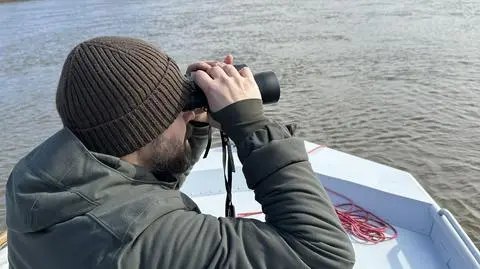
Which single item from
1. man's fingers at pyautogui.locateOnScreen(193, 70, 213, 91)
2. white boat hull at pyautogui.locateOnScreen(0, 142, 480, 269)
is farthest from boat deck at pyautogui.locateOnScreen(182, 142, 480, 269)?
man's fingers at pyautogui.locateOnScreen(193, 70, 213, 91)

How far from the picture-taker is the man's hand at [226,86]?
4.33ft

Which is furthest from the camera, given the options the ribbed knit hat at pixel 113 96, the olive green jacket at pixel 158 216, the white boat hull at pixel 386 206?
the white boat hull at pixel 386 206

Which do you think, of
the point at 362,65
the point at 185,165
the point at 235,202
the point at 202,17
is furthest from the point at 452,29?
the point at 185,165

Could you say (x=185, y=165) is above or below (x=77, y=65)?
below

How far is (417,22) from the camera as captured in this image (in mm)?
14922

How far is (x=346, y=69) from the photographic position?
11.0 metres

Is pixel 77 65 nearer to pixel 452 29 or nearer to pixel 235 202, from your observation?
pixel 235 202

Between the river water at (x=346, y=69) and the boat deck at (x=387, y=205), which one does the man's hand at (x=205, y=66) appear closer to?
the boat deck at (x=387, y=205)

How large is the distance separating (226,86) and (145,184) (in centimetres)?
36

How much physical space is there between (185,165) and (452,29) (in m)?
14.2

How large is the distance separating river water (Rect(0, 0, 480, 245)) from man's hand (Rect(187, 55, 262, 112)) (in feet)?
15.5

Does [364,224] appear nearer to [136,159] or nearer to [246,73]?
[246,73]

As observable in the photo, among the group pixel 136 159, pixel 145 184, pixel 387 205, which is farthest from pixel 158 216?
pixel 387 205

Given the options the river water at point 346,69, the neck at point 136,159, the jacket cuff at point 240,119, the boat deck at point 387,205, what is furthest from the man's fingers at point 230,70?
the river water at point 346,69
